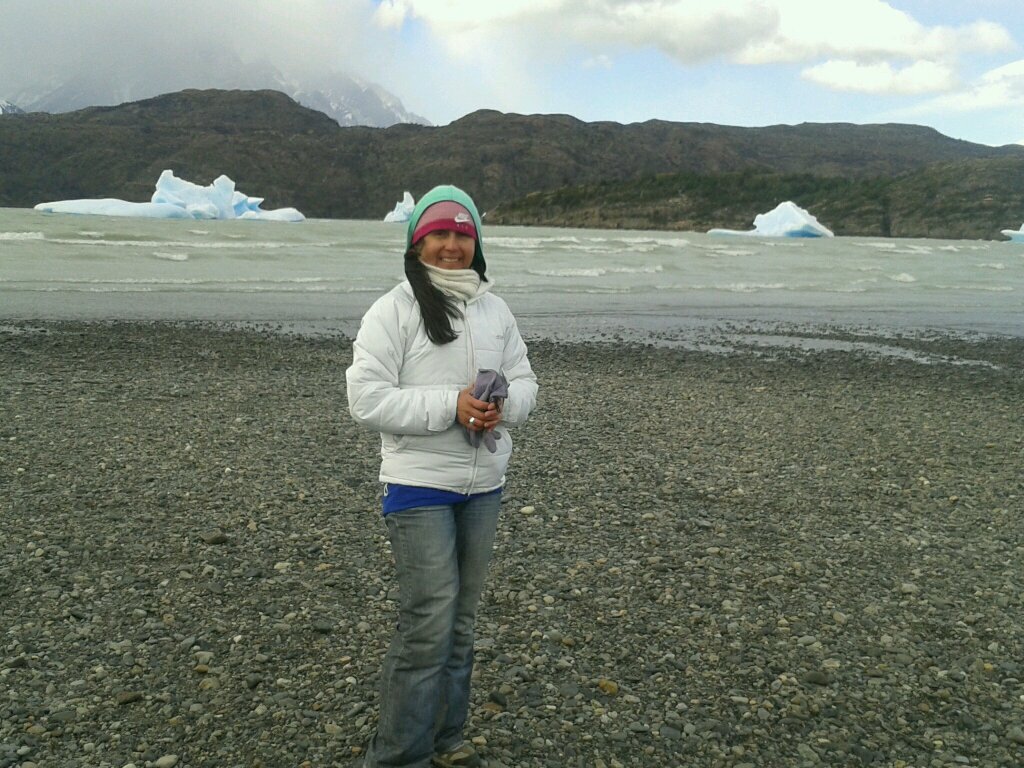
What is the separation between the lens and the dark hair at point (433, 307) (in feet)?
9.21

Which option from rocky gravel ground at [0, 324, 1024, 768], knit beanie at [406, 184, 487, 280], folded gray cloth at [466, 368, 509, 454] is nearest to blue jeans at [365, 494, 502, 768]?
folded gray cloth at [466, 368, 509, 454]

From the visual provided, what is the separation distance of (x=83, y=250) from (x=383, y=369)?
1369 inches

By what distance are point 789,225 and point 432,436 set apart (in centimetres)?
8765

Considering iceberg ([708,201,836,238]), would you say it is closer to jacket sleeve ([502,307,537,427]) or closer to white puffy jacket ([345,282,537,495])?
jacket sleeve ([502,307,537,427])

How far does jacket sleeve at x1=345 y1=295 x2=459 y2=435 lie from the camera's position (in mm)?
2725

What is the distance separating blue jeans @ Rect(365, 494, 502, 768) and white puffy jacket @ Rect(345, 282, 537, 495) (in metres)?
0.12

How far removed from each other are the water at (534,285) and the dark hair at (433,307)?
534 inches

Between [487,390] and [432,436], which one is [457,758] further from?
[487,390]

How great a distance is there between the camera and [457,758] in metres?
3.14

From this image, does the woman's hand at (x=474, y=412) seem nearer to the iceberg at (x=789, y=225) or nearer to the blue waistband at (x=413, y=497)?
the blue waistband at (x=413, y=497)

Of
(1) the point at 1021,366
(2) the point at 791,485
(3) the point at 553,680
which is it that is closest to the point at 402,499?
(3) the point at 553,680

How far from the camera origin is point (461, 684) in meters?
3.10

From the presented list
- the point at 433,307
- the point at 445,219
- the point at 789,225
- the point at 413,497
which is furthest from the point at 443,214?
the point at 789,225

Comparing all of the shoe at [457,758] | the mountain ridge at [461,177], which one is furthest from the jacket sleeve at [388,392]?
the mountain ridge at [461,177]
